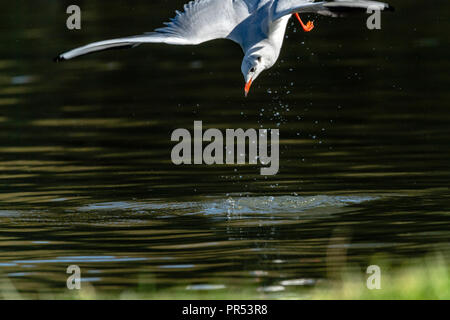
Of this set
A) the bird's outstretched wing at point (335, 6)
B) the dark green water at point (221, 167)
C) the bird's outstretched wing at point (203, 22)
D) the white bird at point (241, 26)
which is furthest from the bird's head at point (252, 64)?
the dark green water at point (221, 167)

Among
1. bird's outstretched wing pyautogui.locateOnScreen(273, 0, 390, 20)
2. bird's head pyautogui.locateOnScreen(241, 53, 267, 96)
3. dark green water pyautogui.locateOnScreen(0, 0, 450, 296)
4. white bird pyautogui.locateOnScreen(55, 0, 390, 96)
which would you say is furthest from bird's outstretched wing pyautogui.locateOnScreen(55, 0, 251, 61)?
dark green water pyautogui.locateOnScreen(0, 0, 450, 296)

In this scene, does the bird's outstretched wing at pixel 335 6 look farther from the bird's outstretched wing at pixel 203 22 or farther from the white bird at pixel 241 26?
the bird's outstretched wing at pixel 203 22

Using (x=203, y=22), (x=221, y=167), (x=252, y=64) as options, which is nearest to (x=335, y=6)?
(x=252, y=64)

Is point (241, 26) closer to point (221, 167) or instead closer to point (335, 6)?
point (335, 6)

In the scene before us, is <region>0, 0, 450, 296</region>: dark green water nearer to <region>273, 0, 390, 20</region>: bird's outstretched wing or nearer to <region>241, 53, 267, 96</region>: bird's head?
<region>241, 53, 267, 96</region>: bird's head

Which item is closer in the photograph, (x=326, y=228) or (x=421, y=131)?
(x=326, y=228)

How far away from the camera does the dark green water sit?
9.87 m

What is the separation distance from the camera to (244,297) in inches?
313

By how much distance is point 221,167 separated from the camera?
13211 mm

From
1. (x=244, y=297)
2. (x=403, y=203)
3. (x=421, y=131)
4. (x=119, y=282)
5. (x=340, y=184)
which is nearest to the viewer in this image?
(x=244, y=297)

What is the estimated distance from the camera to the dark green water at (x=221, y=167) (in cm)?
987
